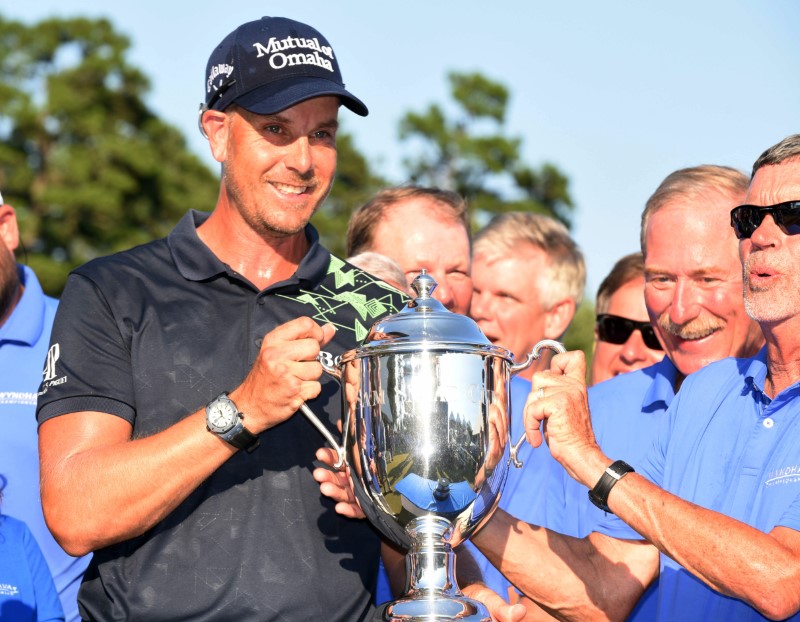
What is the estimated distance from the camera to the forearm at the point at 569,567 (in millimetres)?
3514

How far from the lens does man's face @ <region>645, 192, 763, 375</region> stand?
15.3 ft

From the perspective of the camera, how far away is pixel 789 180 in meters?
3.53

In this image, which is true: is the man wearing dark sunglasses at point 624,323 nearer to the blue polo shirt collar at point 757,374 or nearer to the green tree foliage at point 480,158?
the blue polo shirt collar at point 757,374

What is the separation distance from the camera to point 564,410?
123 inches

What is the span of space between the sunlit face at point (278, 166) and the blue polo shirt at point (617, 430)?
1.70 meters

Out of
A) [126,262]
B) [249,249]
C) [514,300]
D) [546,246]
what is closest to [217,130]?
[249,249]

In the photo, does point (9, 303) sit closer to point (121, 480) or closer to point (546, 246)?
point (121, 480)

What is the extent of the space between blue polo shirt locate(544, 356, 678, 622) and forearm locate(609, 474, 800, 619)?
134 cm

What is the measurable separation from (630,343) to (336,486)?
3372 mm

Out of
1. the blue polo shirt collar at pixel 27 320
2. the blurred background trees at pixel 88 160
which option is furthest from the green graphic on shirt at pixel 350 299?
the blurred background trees at pixel 88 160

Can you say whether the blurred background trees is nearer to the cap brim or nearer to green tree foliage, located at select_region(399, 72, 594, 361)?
green tree foliage, located at select_region(399, 72, 594, 361)

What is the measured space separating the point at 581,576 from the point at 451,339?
109 centimetres

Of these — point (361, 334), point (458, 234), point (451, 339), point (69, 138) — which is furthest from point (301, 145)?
point (69, 138)

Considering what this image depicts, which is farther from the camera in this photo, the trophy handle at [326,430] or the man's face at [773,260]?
the man's face at [773,260]
